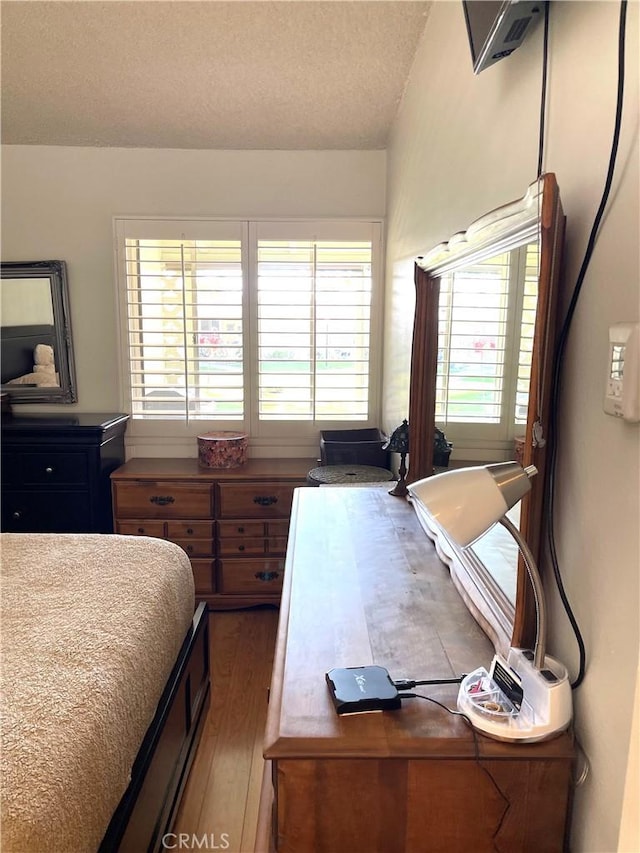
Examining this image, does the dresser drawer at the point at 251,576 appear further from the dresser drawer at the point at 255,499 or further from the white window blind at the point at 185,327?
the white window blind at the point at 185,327

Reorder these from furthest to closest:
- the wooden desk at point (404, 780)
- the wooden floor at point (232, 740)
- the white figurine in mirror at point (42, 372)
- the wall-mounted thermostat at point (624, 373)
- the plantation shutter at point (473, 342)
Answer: the white figurine in mirror at point (42, 372) → the wooden floor at point (232, 740) → the plantation shutter at point (473, 342) → the wooden desk at point (404, 780) → the wall-mounted thermostat at point (624, 373)

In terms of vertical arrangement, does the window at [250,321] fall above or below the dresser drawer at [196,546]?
above

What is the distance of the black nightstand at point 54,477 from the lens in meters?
2.78

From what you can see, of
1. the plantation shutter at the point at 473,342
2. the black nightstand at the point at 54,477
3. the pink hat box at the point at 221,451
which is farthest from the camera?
the pink hat box at the point at 221,451

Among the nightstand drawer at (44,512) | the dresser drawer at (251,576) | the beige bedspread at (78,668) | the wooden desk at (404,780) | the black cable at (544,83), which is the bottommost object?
the dresser drawer at (251,576)

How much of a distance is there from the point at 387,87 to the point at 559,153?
172 centimetres

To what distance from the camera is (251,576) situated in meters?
2.86

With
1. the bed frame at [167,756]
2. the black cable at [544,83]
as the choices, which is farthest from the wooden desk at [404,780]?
the black cable at [544,83]

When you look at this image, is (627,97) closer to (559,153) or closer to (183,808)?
(559,153)

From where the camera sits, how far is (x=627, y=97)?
0.72 metres

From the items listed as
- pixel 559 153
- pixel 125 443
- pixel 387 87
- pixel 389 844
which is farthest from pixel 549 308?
pixel 125 443

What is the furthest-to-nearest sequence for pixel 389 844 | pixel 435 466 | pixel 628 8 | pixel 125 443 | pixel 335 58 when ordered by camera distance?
pixel 125 443 < pixel 335 58 < pixel 435 466 < pixel 389 844 < pixel 628 8

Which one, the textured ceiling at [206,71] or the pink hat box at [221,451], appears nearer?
the textured ceiling at [206,71]

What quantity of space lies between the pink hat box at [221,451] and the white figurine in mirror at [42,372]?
3.01 feet
